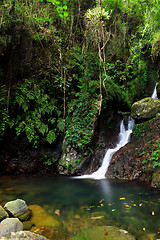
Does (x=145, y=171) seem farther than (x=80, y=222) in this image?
Yes

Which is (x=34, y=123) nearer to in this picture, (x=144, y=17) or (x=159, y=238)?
(x=159, y=238)

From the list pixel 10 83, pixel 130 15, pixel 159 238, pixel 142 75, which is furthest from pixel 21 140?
pixel 130 15

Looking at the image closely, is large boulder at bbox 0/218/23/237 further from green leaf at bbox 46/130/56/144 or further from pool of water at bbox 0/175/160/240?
green leaf at bbox 46/130/56/144

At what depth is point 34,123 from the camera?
22.2 ft

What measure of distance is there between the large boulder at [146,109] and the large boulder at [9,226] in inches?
282

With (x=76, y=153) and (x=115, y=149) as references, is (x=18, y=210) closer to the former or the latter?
(x=76, y=153)

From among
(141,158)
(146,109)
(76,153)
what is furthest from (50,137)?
(146,109)

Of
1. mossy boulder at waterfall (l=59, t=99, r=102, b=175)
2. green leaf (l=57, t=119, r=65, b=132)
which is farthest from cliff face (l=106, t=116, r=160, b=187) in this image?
green leaf (l=57, t=119, r=65, b=132)

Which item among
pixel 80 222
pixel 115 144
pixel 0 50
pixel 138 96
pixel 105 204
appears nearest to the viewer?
pixel 80 222

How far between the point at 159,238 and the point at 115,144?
5.95 meters

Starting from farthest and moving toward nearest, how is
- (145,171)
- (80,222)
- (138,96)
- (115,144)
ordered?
(138,96) → (115,144) → (145,171) → (80,222)

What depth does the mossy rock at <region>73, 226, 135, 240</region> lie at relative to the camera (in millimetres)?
2258

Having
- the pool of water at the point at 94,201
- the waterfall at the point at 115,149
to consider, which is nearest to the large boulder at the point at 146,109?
the waterfall at the point at 115,149

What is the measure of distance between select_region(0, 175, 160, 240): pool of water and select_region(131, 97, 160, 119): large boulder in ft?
12.8
